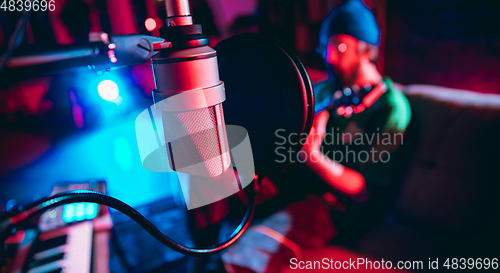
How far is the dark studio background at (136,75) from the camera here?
171cm

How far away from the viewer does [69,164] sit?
338cm

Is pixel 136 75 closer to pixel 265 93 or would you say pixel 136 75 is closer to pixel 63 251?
pixel 63 251

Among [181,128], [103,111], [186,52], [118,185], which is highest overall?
[186,52]

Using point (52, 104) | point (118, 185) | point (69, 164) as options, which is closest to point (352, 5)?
point (118, 185)

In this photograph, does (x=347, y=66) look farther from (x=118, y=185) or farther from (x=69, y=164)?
(x=69, y=164)

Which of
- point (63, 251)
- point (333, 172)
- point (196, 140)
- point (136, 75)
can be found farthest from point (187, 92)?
point (136, 75)

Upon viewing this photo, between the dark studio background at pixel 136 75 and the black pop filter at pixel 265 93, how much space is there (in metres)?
0.89

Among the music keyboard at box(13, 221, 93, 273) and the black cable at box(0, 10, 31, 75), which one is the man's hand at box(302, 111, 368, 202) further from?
the black cable at box(0, 10, 31, 75)

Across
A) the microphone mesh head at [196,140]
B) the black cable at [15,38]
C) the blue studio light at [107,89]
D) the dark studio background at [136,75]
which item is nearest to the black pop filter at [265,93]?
the microphone mesh head at [196,140]

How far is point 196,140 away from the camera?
0.39 meters

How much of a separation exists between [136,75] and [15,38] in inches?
169

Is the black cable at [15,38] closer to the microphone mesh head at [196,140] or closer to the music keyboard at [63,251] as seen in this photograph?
the microphone mesh head at [196,140]

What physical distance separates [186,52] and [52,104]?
457cm

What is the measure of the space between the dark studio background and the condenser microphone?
3.23 ft
